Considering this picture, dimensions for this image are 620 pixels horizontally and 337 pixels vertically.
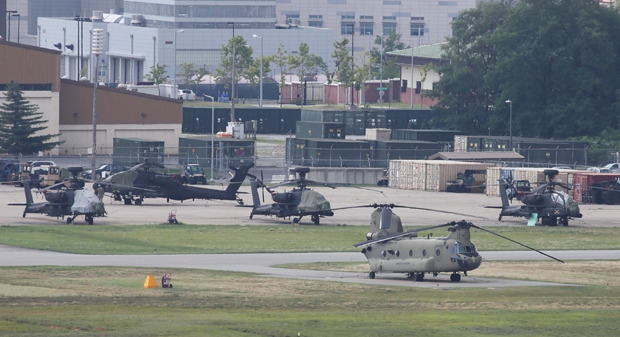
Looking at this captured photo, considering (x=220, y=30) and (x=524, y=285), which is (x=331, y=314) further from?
(x=220, y=30)

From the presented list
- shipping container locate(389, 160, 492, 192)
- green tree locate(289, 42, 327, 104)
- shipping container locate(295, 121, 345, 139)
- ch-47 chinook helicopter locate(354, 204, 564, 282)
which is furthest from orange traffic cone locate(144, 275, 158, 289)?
green tree locate(289, 42, 327, 104)

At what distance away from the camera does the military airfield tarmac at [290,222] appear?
50.8 meters

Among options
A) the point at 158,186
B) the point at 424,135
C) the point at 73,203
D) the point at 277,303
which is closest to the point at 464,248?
the point at 277,303

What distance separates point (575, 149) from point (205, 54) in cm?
8453

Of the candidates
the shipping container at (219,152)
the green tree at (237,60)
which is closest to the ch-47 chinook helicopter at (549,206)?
the shipping container at (219,152)

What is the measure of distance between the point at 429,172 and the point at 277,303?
56743mm

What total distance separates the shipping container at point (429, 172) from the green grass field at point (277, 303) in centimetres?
3687

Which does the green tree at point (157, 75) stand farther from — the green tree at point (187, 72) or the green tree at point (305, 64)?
the green tree at point (305, 64)

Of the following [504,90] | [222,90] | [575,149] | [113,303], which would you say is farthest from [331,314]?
[222,90]

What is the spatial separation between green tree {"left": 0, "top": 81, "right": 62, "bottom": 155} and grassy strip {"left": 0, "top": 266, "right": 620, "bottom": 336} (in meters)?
60.3

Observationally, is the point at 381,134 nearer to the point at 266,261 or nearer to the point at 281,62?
A: the point at 281,62

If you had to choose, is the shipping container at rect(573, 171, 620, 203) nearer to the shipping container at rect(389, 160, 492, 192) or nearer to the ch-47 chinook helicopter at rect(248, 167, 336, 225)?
the shipping container at rect(389, 160, 492, 192)

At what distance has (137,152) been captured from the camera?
108750mm

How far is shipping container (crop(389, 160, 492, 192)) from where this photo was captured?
9556cm
